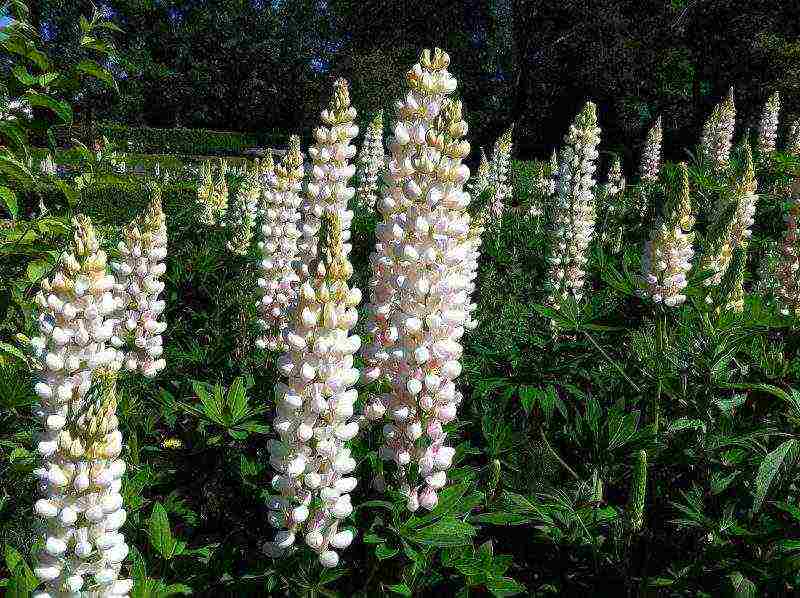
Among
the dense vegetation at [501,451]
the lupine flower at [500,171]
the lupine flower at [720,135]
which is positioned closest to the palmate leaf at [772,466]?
the dense vegetation at [501,451]

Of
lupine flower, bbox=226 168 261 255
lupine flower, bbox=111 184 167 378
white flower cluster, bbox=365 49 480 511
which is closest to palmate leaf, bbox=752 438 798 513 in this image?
white flower cluster, bbox=365 49 480 511

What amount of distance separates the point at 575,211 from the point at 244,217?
2712 millimetres

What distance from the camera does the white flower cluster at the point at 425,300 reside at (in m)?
2.05

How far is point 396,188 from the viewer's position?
220cm

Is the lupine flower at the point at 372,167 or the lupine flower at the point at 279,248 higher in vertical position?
the lupine flower at the point at 372,167

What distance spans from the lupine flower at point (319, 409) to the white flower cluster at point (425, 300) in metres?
0.27

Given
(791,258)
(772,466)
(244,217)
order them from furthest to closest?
(244,217), (791,258), (772,466)

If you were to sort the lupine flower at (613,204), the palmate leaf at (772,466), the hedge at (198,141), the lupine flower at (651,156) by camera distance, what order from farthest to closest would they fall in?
the hedge at (198,141)
the lupine flower at (651,156)
the lupine flower at (613,204)
the palmate leaf at (772,466)

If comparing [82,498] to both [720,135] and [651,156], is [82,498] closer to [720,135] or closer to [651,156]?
[720,135]

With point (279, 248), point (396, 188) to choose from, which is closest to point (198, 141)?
point (279, 248)

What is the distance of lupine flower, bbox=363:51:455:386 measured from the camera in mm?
2127

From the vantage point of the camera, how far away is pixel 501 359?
333cm

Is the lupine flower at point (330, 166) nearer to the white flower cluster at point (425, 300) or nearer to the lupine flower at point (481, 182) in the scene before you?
the white flower cluster at point (425, 300)

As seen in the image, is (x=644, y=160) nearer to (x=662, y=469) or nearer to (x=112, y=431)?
(x=662, y=469)
